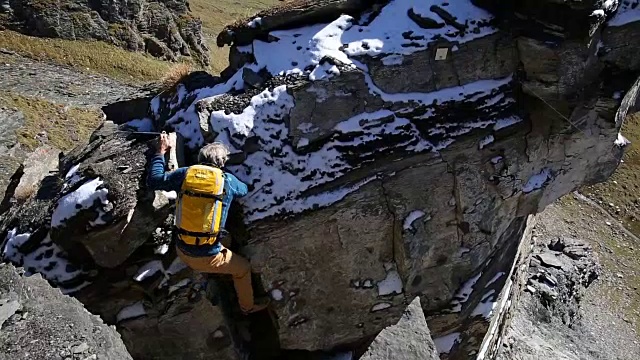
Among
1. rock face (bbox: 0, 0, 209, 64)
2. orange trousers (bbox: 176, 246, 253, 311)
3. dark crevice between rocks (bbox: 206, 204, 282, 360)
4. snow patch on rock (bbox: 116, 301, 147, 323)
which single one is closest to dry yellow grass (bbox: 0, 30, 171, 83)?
rock face (bbox: 0, 0, 209, 64)

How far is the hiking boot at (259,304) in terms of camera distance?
474 inches

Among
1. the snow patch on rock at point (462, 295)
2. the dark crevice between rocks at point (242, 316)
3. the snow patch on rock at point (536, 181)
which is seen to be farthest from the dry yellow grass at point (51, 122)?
the snow patch on rock at point (536, 181)

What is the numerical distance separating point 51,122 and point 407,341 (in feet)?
60.8

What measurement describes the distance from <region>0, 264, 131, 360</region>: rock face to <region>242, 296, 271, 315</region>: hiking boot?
4.88 m

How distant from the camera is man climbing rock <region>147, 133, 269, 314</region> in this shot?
9797 millimetres

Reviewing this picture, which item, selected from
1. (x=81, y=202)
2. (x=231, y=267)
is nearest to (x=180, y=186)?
(x=231, y=267)

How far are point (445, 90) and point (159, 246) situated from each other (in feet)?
22.6

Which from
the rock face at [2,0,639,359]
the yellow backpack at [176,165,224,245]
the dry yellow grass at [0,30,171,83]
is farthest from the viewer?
the dry yellow grass at [0,30,171,83]

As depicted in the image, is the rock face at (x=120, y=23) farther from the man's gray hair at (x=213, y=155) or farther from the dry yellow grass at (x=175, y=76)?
the man's gray hair at (x=213, y=155)

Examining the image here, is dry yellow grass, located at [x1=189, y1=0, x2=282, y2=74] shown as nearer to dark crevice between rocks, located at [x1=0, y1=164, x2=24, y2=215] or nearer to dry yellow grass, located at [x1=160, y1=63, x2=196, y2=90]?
dry yellow grass, located at [x1=160, y1=63, x2=196, y2=90]

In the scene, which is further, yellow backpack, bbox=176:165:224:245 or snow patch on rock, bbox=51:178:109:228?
snow patch on rock, bbox=51:178:109:228

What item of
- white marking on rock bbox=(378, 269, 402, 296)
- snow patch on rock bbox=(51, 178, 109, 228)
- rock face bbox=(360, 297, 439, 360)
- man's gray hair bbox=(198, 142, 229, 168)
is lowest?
rock face bbox=(360, 297, 439, 360)

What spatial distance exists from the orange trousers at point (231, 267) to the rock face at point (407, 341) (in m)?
2.99

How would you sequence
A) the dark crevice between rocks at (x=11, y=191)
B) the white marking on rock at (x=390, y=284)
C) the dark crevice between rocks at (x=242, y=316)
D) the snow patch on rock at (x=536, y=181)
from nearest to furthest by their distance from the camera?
the dark crevice between rocks at (x=242, y=316) → the white marking on rock at (x=390, y=284) → the dark crevice between rocks at (x=11, y=191) → the snow patch on rock at (x=536, y=181)
